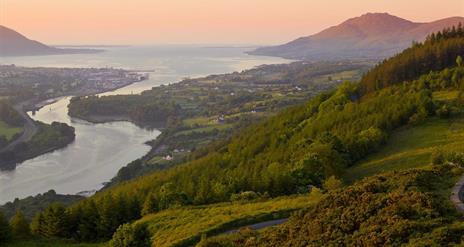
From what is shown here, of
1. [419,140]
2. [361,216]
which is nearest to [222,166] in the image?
[419,140]

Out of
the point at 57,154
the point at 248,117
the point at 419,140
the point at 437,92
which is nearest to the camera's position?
the point at 419,140

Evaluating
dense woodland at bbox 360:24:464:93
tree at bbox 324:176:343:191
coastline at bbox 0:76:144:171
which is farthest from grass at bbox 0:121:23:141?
tree at bbox 324:176:343:191

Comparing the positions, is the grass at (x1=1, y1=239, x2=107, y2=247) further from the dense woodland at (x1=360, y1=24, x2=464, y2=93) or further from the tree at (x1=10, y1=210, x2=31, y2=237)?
the dense woodland at (x1=360, y1=24, x2=464, y2=93)

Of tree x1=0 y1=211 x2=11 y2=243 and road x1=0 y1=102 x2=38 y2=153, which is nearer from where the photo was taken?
tree x1=0 y1=211 x2=11 y2=243

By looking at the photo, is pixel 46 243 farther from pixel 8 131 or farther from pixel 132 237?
pixel 8 131

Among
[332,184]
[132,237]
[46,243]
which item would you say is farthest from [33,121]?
[132,237]

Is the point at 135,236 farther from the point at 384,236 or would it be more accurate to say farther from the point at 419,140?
the point at 419,140
